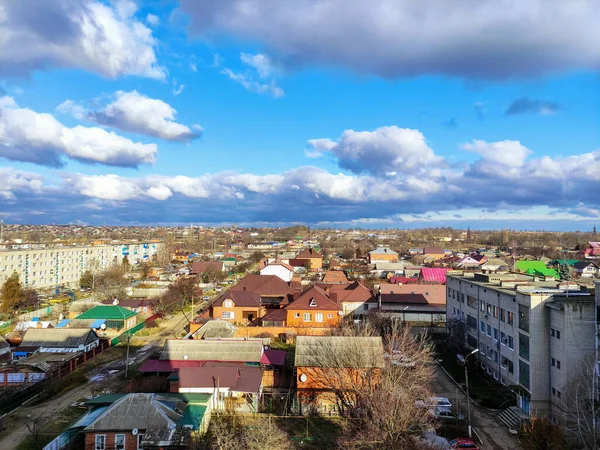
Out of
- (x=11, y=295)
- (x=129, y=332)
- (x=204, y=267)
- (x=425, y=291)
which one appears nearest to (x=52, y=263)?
(x=11, y=295)

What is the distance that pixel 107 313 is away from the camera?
143 feet

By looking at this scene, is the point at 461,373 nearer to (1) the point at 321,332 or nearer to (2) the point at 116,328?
(1) the point at 321,332

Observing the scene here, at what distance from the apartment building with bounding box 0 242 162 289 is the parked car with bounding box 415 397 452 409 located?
63774 mm

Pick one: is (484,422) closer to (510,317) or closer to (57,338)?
(510,317)

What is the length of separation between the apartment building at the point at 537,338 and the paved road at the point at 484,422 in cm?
198

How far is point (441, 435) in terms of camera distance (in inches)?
827

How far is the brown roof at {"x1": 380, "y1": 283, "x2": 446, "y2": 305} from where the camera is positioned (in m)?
48.5

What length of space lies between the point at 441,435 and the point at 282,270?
4360 cm

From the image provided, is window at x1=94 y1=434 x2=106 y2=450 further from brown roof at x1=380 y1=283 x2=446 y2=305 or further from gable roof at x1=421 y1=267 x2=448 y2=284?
gable roof at x1=421 y1=267 x2=448 y2=284

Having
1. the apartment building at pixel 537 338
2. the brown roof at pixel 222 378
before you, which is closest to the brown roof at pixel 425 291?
the apartment building at pixel 537 338

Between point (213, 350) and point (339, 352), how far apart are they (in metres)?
9.62

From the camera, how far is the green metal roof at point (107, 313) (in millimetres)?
43406

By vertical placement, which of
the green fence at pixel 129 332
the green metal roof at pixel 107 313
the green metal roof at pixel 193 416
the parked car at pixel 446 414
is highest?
the green metal roof at pixel 107 313

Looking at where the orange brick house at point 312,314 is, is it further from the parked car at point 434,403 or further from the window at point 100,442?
the window at point 100,442
